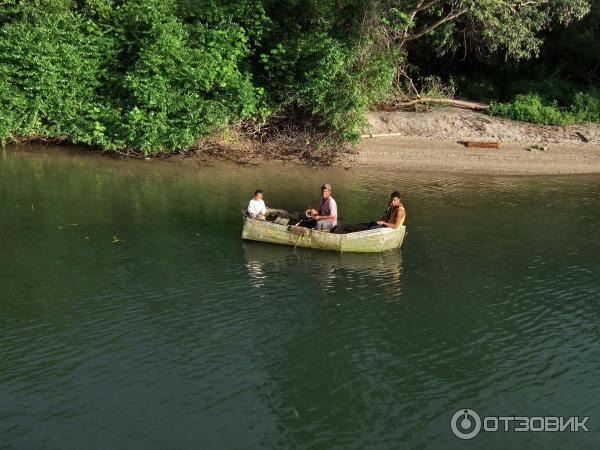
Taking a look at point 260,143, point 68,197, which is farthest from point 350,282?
point 260,143

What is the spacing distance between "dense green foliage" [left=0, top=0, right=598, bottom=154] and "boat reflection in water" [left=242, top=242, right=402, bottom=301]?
30.5 feet

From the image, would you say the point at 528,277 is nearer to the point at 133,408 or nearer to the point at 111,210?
the point at 133,408

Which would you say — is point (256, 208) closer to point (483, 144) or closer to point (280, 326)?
point (280, 326)

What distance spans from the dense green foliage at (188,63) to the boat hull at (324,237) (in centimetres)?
861

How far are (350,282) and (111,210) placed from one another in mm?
7987

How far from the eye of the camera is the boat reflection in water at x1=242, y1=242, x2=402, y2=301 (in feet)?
49.6

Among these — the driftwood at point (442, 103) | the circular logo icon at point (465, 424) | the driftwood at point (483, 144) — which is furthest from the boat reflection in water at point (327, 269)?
the driftwood at point (442, 103)

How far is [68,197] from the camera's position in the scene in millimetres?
21141

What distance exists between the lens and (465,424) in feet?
33.8
